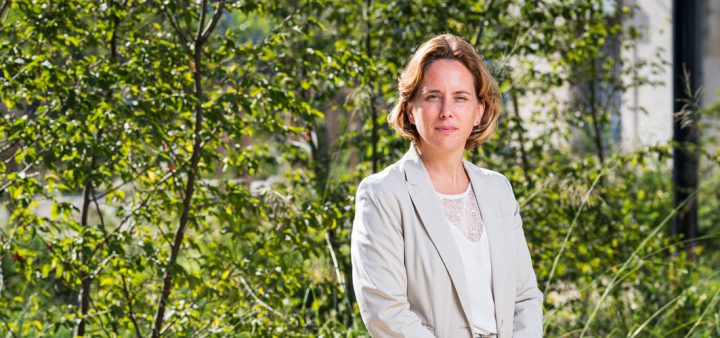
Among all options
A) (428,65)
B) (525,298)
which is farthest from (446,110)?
(525,298)

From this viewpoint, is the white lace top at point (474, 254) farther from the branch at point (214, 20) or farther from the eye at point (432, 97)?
the branch at point (214, 20)

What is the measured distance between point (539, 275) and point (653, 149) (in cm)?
82

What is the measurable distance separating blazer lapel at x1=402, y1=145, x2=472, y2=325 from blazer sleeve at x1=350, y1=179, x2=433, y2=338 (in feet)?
0.20

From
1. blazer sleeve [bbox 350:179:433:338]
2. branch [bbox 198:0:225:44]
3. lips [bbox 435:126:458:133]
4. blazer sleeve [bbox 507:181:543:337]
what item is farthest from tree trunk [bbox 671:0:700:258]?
blazer sleeve [bbox 350:179:433:338]

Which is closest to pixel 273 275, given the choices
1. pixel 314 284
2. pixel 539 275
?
pixel 314 284

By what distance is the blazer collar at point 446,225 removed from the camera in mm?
2293

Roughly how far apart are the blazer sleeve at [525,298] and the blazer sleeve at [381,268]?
1.12ft

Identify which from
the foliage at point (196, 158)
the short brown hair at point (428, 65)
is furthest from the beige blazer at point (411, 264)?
the foliage at point (196, 158)

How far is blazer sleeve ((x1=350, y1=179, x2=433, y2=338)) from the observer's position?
2217mm

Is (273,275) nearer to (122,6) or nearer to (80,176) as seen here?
(80,176)

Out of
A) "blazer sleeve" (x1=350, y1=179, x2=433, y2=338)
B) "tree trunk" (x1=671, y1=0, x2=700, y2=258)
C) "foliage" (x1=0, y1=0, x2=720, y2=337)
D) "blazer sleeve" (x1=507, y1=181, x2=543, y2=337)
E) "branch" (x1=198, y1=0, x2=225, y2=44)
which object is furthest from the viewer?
"tree trunk" (x1=671, y1=0, x2=700, y2=258)

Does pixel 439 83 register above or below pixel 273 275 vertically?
above

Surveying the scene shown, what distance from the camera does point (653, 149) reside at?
4664 mm

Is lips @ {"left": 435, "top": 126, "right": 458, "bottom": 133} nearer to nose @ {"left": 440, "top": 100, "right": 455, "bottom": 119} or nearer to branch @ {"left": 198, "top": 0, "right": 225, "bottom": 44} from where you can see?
nose @ {"left": 440, "top": 100, "right": 455, "bottom": 119}
